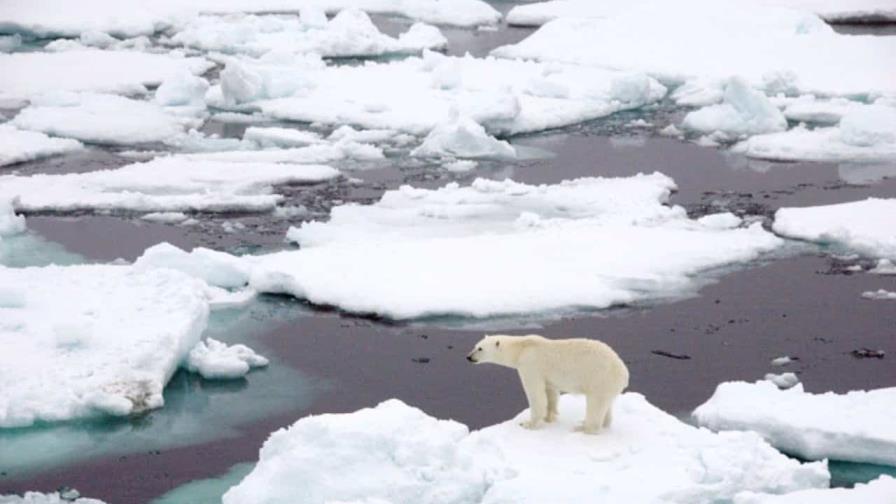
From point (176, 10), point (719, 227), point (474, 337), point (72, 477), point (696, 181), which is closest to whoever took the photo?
point (72, 477)

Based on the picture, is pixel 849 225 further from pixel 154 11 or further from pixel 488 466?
pixel 154 11

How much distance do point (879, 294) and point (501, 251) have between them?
9.03ft

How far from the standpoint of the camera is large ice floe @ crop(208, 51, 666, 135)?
607 inches

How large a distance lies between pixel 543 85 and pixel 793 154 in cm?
388

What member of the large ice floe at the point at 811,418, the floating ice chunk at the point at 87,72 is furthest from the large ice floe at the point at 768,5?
the large ice floe at the point at 811,418

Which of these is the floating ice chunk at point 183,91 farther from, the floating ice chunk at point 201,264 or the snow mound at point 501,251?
the floating ice chunk at point 201,264

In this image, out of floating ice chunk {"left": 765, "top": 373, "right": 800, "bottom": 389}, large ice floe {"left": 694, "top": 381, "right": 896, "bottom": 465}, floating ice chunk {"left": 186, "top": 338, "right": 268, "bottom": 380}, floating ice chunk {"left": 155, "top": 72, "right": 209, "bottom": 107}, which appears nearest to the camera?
large ice floe {"left": 694, "top": 381, "right": 896, "bottom": 465}

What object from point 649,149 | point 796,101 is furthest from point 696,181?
point 796,101

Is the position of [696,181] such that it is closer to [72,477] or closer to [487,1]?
[72,477]

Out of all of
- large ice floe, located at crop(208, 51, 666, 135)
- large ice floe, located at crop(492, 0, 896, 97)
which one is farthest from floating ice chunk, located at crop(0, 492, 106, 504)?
large ice floe, located at crop(492, 0, 896, 97)

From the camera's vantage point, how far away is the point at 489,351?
6273 mm

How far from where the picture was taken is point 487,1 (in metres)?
27.6

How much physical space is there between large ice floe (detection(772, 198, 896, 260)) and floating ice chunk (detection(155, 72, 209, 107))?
802 cm

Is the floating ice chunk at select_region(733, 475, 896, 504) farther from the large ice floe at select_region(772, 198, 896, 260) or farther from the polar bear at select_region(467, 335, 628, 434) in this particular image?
the large ice floe at select_region(772, 198, 896, 260)
